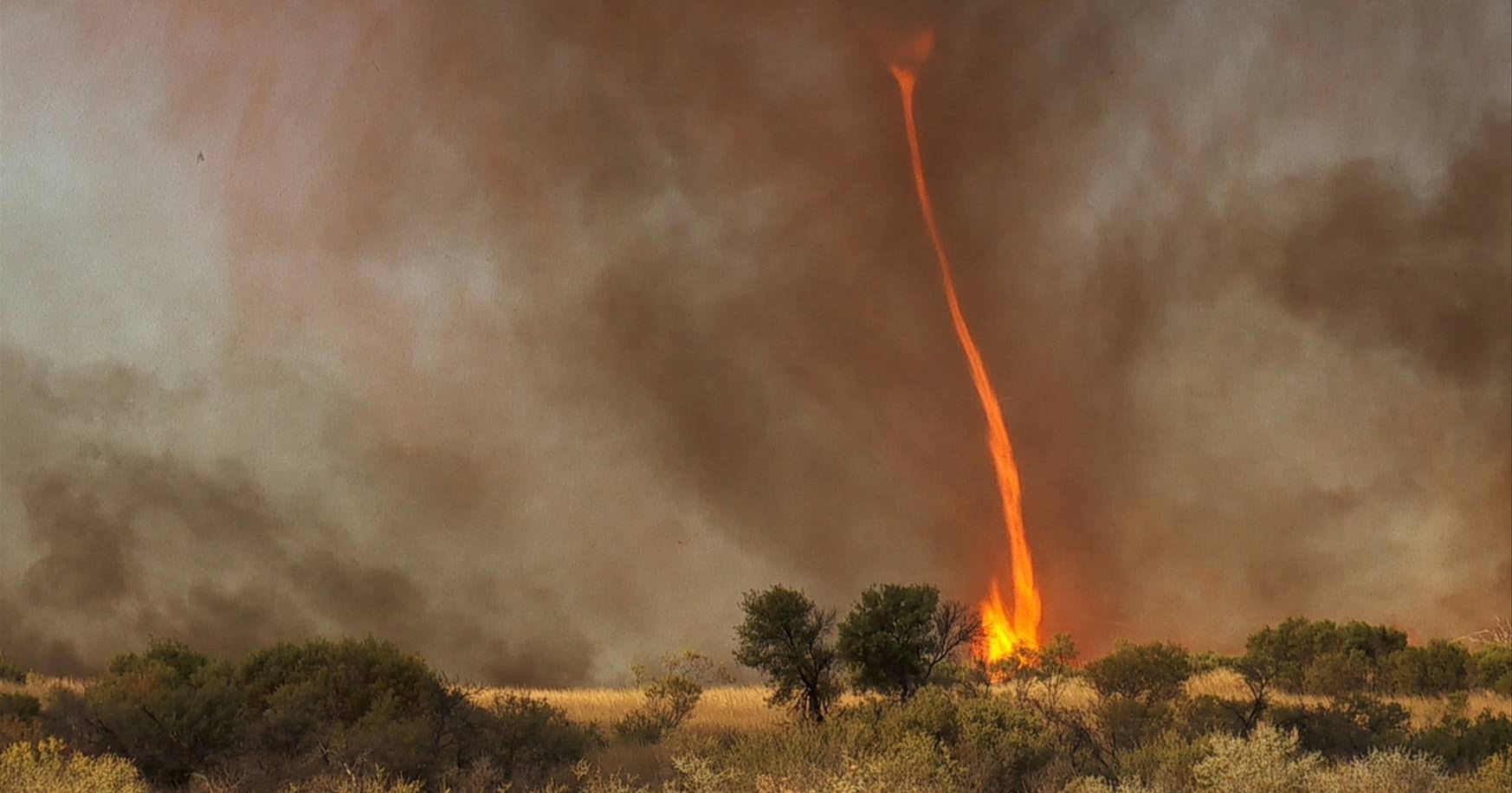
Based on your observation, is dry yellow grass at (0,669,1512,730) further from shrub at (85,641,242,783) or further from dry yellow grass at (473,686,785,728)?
shrub at (85,641,242,783)

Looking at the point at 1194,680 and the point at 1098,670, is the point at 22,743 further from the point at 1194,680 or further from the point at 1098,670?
the point at 1194,680

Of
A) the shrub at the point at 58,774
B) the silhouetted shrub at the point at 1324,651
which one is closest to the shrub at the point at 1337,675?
the silhouetted shrub at the point at 1324,651

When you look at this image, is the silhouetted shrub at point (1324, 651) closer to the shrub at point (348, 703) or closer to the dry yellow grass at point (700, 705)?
the dry yellow grass at point (700, 705)

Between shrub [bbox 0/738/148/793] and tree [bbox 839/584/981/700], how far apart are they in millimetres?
15351

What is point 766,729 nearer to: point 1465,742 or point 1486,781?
point 1486,781

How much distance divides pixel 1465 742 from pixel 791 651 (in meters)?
14.0

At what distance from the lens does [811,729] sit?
2144 cm

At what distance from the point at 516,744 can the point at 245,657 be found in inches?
302

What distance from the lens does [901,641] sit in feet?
89.2

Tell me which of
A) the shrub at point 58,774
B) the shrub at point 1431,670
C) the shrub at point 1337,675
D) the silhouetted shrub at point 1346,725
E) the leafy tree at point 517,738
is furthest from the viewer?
the shrub at point 1431,670

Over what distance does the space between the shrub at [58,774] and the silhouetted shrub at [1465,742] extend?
2289 centimetres

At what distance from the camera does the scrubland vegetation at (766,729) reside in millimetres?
17438

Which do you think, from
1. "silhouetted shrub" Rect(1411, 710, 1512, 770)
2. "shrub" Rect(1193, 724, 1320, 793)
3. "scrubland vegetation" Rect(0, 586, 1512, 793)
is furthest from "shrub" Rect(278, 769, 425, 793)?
"silhouetted shrub" Rect(1411, 710, 1512, 770)

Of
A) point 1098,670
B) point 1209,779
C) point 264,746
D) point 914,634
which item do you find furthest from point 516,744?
point 1098,670
